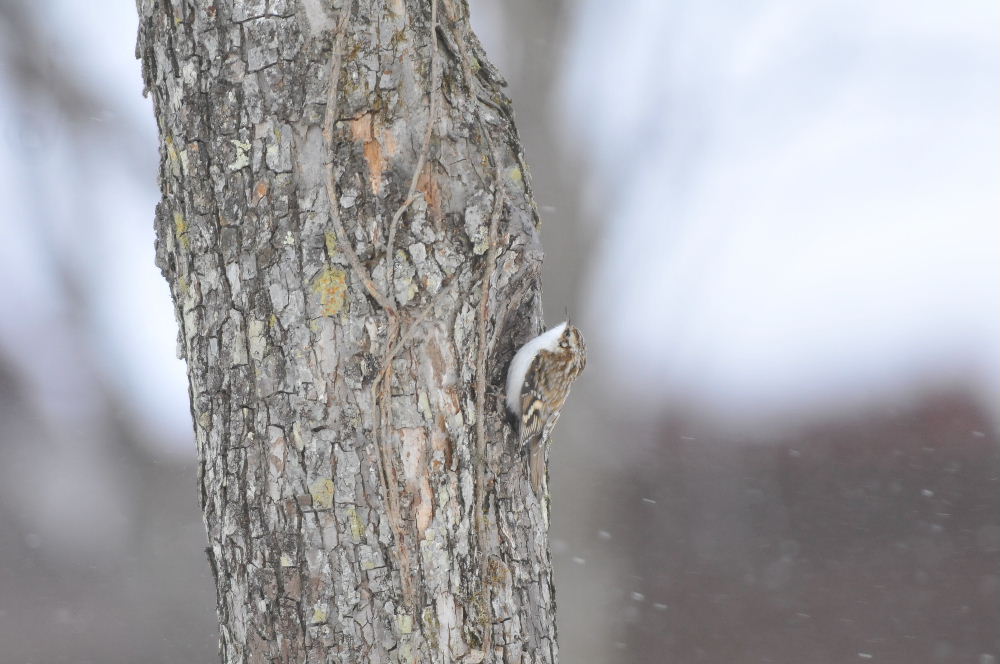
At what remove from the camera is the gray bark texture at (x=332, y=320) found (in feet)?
3.82

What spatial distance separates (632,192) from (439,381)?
6.60ft

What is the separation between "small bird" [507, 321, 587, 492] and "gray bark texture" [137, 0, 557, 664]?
0.12m

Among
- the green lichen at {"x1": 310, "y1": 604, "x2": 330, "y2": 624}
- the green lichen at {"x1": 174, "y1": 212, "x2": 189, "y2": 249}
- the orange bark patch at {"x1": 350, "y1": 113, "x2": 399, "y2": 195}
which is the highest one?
the orange bark patch at {"x1": 350, "y1": 113, "x2": 399, "y2": 195}

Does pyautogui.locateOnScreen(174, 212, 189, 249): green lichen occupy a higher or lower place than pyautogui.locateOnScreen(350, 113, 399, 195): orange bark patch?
lower

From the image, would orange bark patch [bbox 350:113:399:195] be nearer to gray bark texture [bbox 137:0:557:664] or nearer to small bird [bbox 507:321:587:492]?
gray bark texture [bbox 137:0:557:664]

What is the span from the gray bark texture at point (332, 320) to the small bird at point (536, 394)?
117 millimetres

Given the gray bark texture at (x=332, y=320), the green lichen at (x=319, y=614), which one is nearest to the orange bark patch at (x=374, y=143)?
the gray bark texture at (x=332, y=320)

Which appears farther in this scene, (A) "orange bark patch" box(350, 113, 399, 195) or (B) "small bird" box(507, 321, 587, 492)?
(B) "small bird" box(507, 321, 587, 492)

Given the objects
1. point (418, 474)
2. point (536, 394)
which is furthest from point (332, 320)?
point (536, 394)

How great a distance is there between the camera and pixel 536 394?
142 cm

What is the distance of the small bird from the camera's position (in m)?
1.34

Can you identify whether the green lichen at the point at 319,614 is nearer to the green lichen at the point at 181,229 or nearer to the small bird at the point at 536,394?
the small bird at the point at 536,394

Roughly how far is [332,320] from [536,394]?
42 centimetres

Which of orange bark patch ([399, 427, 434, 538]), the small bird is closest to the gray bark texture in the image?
orange bark patch ([399, 427, 434, 538])
